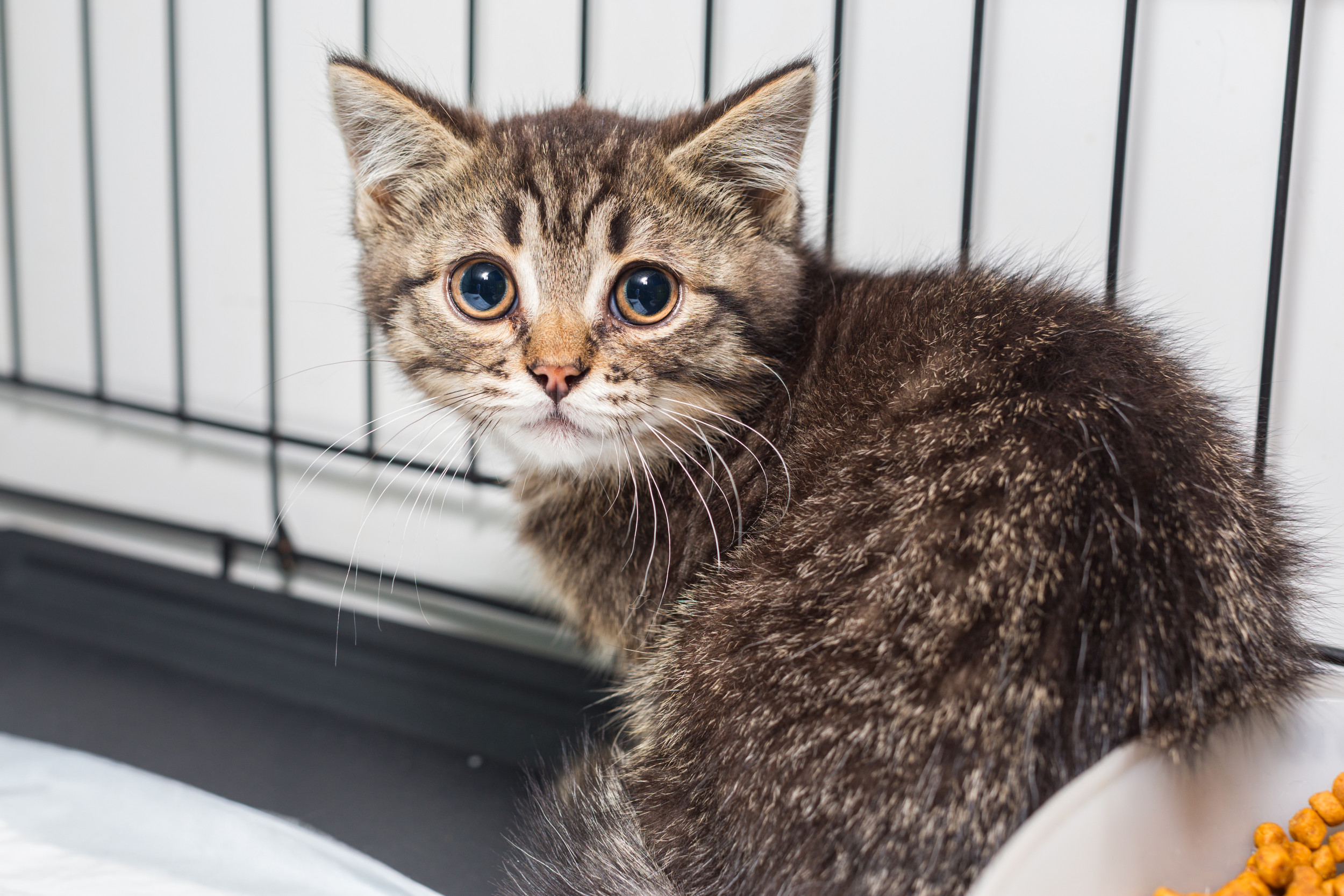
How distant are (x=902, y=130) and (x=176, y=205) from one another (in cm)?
132

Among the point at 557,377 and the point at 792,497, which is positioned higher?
the point at 557,377

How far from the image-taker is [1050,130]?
1.40 m

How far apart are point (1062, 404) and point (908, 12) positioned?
0.77 metres

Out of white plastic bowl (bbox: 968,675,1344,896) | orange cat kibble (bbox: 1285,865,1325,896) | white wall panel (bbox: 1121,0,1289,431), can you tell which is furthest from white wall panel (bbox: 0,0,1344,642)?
orange cat kibble (bbox: 1285,865,1325,896)

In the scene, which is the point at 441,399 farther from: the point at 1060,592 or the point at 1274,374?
the point at 1274,374

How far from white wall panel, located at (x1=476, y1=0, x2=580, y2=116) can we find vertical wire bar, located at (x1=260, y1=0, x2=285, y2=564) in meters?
0.38

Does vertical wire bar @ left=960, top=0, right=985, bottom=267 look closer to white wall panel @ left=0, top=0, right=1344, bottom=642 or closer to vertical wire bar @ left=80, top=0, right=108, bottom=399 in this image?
white wall panel @ left=0, top=0, right=1344, bottom=642

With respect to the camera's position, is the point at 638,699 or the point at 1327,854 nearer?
the point at 1327,854

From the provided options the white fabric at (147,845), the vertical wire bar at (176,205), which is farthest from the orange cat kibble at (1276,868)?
the vertical wire bar at (176,205)

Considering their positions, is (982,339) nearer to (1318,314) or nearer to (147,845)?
(1318,314)

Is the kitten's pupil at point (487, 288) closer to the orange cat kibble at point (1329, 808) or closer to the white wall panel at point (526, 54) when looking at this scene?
the white wall panel at point (526, 54)

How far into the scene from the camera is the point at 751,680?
0.89 metres

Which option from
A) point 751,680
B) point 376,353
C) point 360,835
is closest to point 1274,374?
point 751,680

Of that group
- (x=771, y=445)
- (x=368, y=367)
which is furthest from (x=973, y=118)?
(x=368, y=367)
